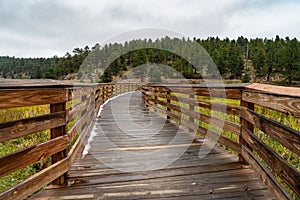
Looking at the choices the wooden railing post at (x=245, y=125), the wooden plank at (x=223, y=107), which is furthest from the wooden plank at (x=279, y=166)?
the wooden plank at (x=223, y=107)

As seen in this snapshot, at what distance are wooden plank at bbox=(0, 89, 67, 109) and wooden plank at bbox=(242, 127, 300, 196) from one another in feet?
6.15

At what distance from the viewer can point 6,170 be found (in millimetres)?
1446

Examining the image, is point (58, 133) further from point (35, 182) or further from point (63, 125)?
point (35, 182)

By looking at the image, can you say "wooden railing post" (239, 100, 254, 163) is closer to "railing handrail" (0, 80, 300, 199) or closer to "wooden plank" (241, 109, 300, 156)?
"railing handrail" (0, 80, 300, 199)

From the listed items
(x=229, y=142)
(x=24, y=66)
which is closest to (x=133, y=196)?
(x=229, y=142)

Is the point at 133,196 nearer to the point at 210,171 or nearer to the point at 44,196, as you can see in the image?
the point at 44,196

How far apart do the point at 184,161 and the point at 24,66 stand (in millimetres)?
84320

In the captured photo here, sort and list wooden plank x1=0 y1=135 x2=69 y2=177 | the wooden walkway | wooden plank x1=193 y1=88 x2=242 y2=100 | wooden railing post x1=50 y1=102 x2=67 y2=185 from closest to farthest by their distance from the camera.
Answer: wooden plank x1=0 y1=135 x2=69 y2=177, the wooden walkway, wooden railing post x1=50 y1=102 x2=67 y2=185, wooden plank x1=193 y1=88 x2=242 y2=100

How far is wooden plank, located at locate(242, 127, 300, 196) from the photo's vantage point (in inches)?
59.5

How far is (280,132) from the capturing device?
1.70m

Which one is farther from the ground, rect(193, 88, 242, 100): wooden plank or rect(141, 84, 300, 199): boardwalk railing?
rect(193, 88, 242, 100): wooden plank

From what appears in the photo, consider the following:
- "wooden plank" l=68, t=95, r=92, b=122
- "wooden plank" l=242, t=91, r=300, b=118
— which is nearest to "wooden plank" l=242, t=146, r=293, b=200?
"wooden plank" l=242, t=91, r=300, b=118

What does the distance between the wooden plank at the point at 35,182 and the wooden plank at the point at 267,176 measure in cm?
183

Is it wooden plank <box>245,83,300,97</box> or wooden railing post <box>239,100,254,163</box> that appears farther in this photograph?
wooden railing post <box>239,100,254,163</box>
